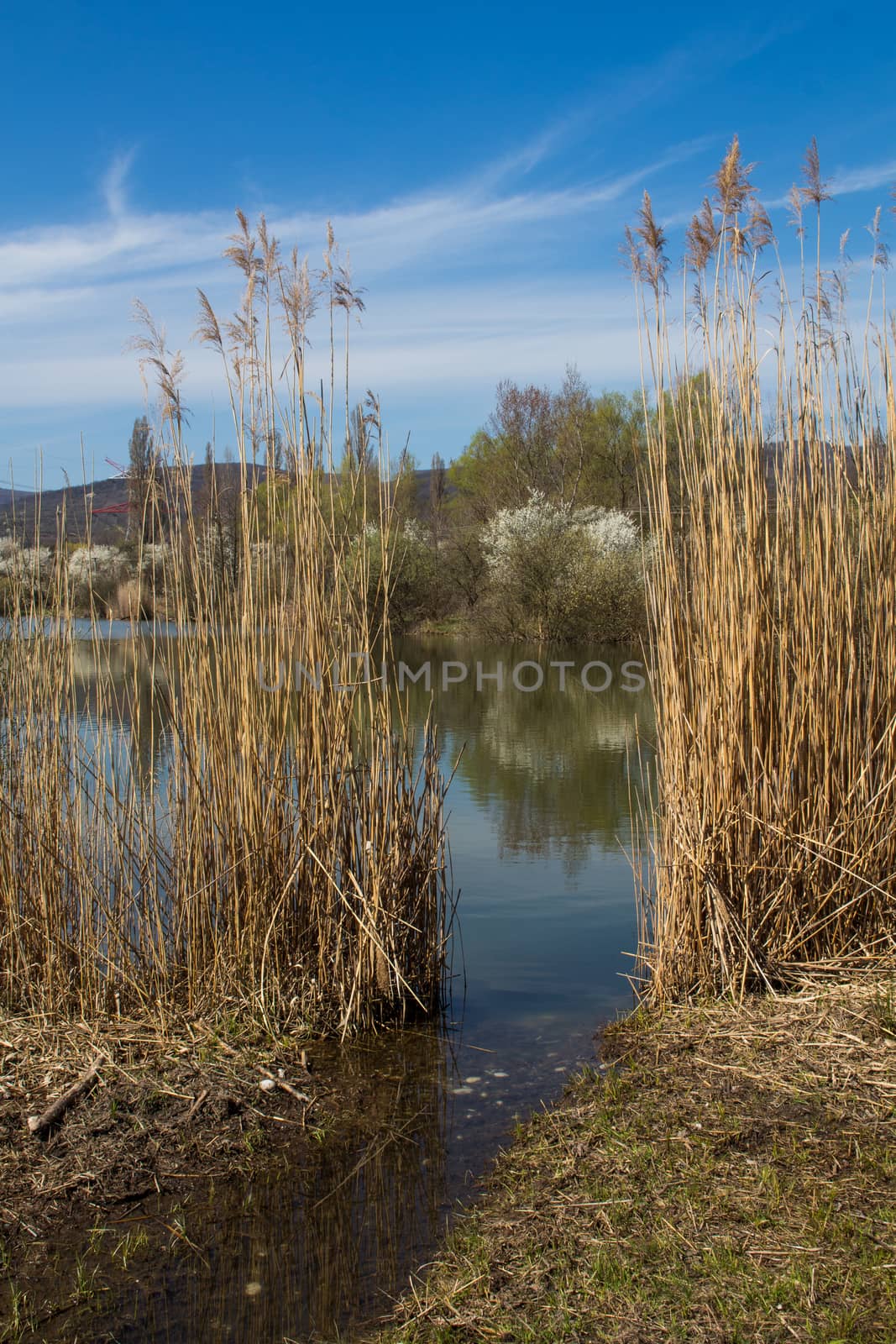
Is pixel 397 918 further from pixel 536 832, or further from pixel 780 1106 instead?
pixel 536 832

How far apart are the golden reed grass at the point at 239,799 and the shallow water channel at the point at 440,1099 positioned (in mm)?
337

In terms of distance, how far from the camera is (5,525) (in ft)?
12.5

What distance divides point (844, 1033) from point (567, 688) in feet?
37.6

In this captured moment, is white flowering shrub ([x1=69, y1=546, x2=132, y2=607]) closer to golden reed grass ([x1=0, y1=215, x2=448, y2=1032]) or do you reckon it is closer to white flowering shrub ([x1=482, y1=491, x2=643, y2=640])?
golden reed grass ([x1=0, y1=215, x2=448, y2=1032])

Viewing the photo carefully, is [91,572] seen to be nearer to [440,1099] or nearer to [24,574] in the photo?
[24,574]

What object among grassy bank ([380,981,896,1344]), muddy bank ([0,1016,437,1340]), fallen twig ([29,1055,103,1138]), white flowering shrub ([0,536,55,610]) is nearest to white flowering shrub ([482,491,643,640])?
white flowering shrub ([0,536,55,610])

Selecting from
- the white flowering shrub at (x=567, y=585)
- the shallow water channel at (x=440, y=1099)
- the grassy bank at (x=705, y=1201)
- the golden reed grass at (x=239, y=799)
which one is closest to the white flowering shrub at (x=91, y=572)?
the golden reed grass at (x=239, y=799)

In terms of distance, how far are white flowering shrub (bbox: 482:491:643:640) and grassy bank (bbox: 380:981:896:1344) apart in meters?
18.2

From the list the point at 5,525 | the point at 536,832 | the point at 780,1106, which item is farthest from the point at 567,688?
the point at 780,1106

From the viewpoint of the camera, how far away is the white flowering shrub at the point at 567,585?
21594 millimetres

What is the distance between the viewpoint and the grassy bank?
174 centimetres

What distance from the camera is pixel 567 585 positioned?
22.2 m

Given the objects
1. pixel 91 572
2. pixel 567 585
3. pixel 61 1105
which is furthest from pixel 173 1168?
pixel 567 585

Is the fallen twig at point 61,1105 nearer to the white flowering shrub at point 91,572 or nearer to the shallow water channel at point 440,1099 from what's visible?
the shallow water channel at point 440,1099
